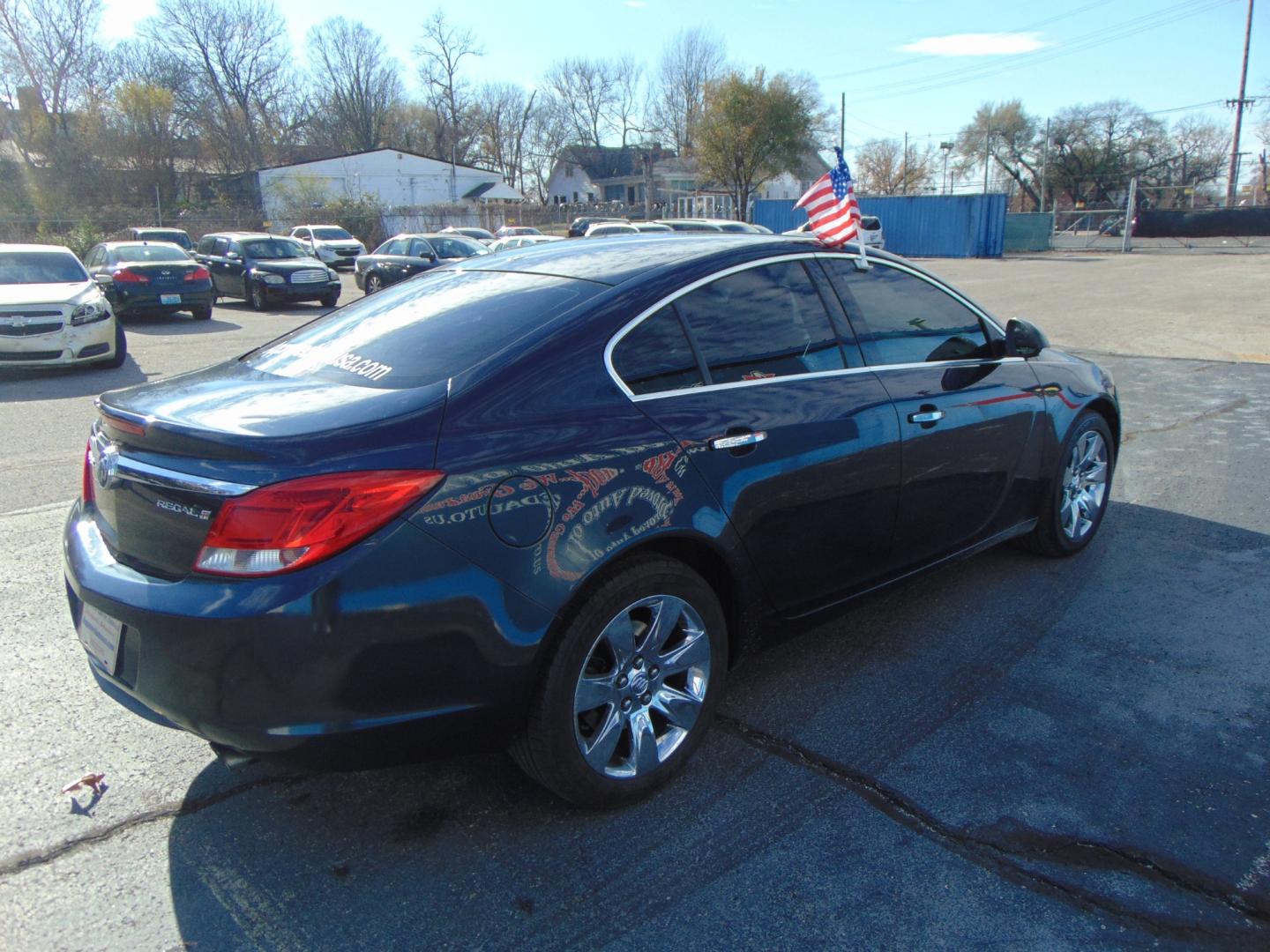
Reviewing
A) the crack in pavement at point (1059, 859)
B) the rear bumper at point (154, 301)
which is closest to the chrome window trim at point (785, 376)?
the crack in pavement at point (1059, 859)

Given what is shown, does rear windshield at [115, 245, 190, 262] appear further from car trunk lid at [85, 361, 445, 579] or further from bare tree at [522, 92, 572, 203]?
bare tree at [522, 92, 572, 203]

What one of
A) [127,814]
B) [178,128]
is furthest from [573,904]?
[178,128]

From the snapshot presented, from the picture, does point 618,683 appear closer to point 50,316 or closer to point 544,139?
point 50,316

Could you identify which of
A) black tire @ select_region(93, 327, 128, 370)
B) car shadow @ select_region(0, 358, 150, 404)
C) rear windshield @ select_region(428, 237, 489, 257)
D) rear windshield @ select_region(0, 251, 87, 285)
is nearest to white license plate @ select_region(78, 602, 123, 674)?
car shadow @ select_region(0, 358, 150, 404)

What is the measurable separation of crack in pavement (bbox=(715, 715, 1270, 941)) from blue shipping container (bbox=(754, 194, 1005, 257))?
39.4m

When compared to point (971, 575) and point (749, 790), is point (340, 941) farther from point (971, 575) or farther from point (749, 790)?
point (971, 575)

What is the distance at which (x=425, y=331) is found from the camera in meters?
3.04

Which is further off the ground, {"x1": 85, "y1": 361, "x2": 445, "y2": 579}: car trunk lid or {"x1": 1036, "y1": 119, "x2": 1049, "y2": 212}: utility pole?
{"x1": 1036, "y1": 119, "x2": 1049, "y2": 212}: utility pole

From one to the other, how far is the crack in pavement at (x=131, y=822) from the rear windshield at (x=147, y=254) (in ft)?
55.8

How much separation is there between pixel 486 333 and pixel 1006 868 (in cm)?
218

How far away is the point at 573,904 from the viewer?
2.39m

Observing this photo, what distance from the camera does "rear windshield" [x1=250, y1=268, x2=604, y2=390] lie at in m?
2.78

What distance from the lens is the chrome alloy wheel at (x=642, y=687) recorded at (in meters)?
2.66

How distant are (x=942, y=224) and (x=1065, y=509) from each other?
131ft
